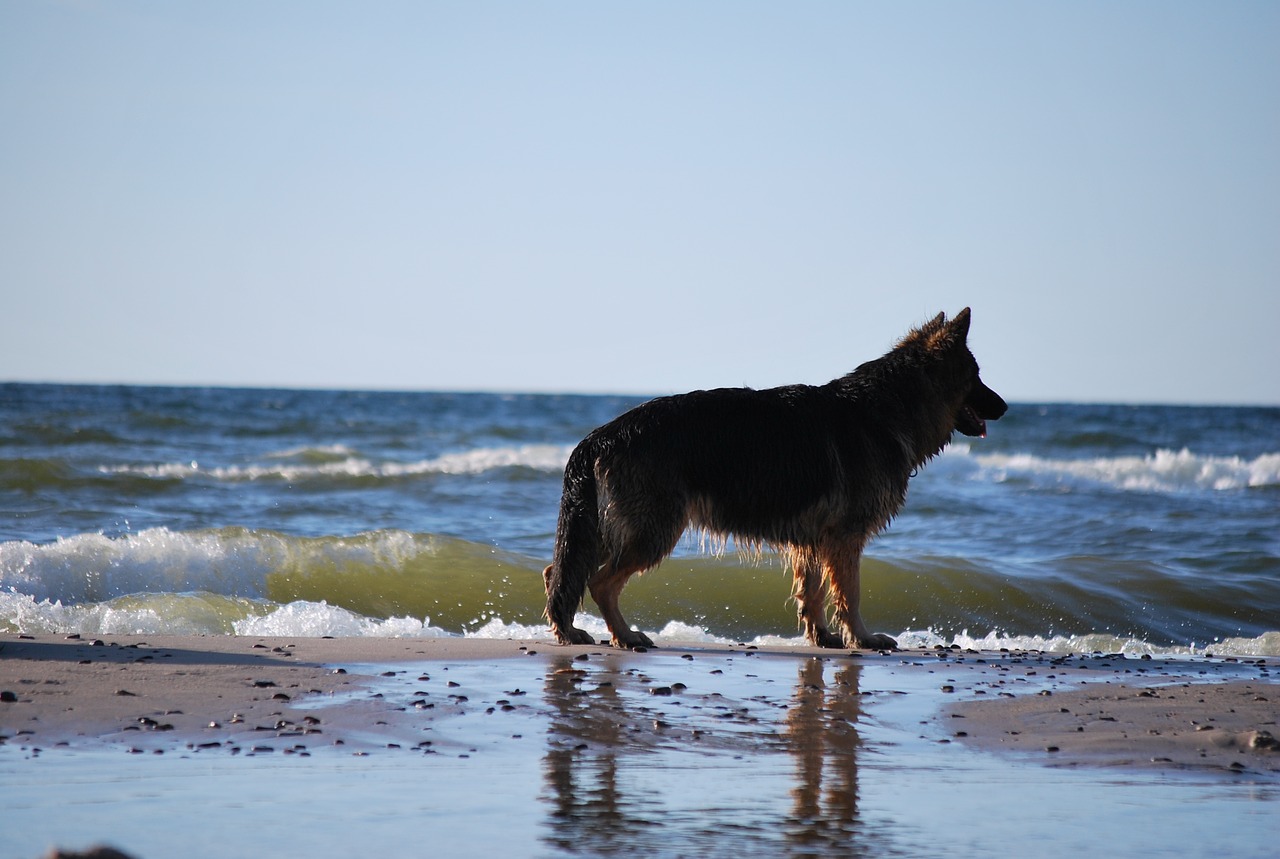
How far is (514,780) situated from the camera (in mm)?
4348

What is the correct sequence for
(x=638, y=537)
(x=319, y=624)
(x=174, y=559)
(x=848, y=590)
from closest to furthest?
1. (x=638, y=537)
2. (x=848, y=590)
3. (x=319, y=624)
4. (x=174, y=559)

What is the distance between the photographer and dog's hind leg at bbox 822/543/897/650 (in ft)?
25.6

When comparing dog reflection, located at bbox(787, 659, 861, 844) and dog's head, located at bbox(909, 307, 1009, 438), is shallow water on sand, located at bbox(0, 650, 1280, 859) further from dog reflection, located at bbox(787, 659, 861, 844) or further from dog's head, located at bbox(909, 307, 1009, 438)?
dog's head, located at bbox(909, 307, 1009, 438)

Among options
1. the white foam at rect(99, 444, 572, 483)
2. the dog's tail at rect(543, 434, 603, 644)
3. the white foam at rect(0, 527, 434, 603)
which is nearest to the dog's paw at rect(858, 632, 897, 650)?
the dog's tail at rect(543, 434, 603, 644)

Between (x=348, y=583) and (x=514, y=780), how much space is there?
23.2ft

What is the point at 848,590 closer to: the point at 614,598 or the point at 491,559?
the point at 614,598

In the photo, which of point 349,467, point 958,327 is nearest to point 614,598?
point 958,327

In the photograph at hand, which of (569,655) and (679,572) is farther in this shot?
(679,572)

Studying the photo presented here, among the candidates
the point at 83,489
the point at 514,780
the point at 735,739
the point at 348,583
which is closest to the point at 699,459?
the point at 735,739

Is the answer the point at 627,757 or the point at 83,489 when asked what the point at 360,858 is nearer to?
the point at 627,757

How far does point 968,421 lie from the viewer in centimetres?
854

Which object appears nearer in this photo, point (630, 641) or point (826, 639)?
point (630, 641)

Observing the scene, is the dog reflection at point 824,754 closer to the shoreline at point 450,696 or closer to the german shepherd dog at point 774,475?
the shoreline at point 450,696

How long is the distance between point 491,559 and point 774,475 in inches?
193
